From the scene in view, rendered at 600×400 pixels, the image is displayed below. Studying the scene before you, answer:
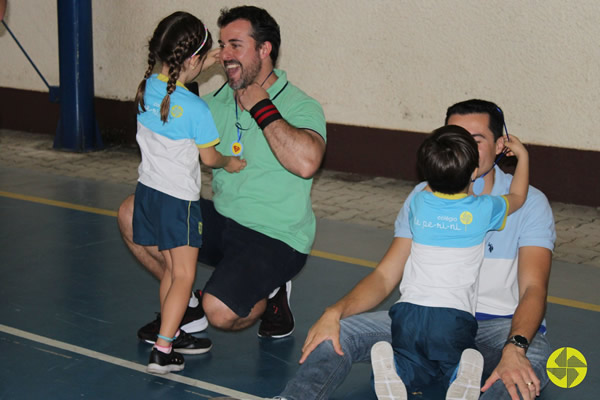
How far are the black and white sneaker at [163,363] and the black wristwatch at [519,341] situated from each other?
5.41 ft

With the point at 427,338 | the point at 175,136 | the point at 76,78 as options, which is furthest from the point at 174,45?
the point at 76,78

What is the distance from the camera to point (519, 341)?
334cm

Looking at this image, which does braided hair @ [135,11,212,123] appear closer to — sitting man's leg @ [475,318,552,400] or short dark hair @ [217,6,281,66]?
short dark hair @ [217,6,281,66]

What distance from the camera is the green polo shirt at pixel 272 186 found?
14.7 feet

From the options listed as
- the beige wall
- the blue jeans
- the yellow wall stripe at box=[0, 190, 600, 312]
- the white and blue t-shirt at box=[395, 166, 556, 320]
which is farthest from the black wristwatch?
the beige wall

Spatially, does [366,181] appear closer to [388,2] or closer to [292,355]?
[388,2]

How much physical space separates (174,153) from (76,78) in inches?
246

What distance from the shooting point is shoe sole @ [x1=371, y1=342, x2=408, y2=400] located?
10.8 feet

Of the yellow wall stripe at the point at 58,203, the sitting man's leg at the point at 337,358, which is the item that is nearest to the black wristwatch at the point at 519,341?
the sitting man's leg at the point at 337,358

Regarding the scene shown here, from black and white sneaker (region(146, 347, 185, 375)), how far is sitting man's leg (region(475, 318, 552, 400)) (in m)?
1.46

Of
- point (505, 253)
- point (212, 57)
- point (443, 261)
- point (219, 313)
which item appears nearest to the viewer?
point (443, 261)

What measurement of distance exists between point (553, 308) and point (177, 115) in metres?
2.71

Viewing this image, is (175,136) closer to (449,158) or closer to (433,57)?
(449,158)

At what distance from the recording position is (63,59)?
9.92 m
